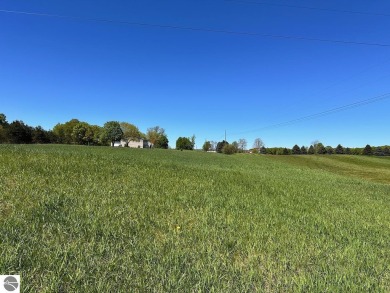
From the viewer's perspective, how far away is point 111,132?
129750 mm

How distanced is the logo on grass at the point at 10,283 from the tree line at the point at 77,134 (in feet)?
323

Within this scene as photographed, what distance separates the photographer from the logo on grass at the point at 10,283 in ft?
10.5

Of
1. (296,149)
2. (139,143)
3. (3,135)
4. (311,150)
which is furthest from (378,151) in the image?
(3,135)

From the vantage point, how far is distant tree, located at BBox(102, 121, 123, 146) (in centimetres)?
12875

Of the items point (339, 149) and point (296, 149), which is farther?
point (296, 149)

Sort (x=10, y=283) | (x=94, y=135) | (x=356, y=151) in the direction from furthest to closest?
(x=94, y=135), (x=356, y=151), (x=10, y=283)

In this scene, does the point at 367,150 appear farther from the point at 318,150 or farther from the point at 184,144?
the point at 184,144

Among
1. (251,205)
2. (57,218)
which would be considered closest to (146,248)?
(57,218)

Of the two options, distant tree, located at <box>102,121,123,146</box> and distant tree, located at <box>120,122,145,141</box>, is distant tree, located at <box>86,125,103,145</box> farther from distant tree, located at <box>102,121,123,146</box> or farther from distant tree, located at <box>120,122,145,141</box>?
distant tree, located at <box>120,122,145,141</box>

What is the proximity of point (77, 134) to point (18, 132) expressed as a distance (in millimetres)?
35431

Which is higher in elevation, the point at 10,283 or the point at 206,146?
the point at 206,146

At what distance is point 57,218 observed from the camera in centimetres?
546

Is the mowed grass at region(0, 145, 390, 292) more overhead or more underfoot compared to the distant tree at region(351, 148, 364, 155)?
more underfoot

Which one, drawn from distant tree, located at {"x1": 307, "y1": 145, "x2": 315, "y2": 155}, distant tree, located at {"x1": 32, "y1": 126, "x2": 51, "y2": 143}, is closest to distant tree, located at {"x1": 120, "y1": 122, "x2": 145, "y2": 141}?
distant tree, located at {"x1": 32, "y1": 126, "x2": 51, "y2": 143}
